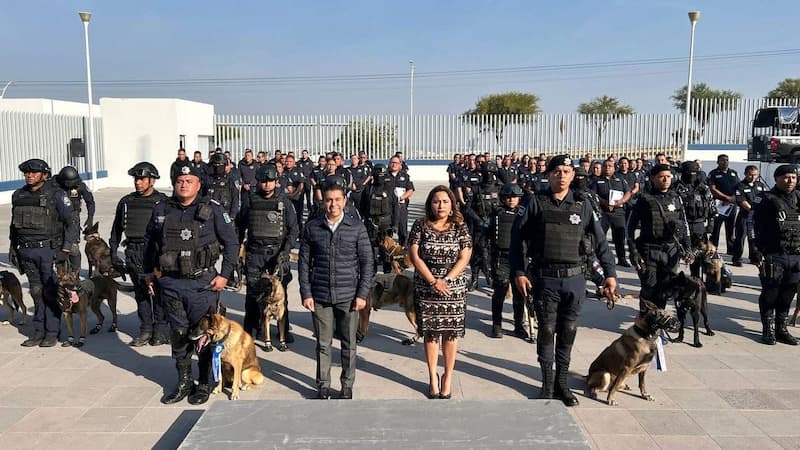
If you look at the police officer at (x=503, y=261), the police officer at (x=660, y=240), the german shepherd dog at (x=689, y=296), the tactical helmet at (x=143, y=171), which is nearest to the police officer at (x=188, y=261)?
the tactical helmet at (x=143, y=171)

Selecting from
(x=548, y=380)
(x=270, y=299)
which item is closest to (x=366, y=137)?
(x=270, y=299)

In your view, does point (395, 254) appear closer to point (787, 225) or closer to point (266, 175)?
point (266, 175)

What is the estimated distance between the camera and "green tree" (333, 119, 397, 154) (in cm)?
3011

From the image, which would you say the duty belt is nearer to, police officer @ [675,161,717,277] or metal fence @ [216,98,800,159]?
police officer @ [675,161,717,277]

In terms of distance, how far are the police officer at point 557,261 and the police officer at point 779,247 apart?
2.61m

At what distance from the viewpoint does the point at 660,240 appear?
227 inches

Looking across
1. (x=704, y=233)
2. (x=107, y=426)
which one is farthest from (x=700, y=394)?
(x=107, y=426)

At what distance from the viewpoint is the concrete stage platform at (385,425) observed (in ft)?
11.3

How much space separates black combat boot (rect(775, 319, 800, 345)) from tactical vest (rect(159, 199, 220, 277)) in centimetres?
573

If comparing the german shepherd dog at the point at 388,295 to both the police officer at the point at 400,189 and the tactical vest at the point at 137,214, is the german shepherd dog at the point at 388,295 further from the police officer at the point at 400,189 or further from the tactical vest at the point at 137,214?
the police officer at the point at 400,189

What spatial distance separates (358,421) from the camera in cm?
372

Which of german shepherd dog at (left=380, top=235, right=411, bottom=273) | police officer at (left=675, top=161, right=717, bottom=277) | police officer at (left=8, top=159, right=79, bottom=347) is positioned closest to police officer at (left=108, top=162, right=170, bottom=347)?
police officer at (left=8, top=159, right=79, bottom=347)

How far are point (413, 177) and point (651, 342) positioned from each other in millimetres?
27584

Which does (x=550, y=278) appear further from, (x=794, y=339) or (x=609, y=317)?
(x=794, y=339)
